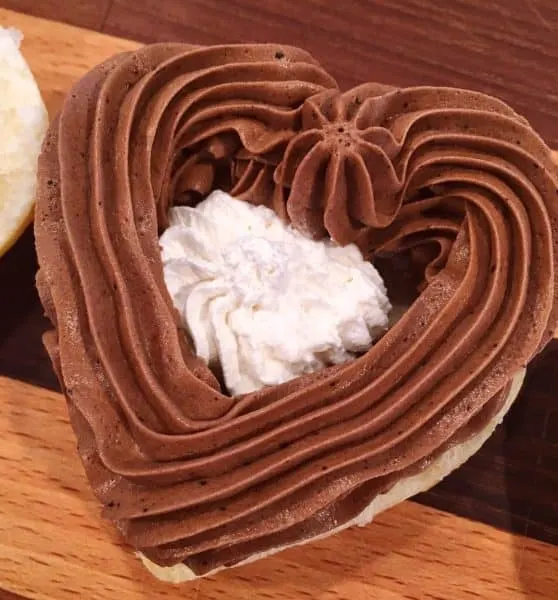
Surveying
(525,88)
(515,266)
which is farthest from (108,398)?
(525,88)

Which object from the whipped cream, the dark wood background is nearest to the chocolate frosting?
the whipped cream

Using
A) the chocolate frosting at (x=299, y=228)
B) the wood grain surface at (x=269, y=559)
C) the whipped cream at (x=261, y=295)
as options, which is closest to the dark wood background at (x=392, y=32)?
the chocolate frosting at (x=299, y=228)

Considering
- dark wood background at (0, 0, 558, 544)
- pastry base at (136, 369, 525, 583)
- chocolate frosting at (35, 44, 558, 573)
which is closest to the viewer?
chocolate frosting at (35, 44, 558, 573)

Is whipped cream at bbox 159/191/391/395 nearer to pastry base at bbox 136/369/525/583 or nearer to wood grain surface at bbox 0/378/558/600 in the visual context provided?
pastry base at bbox 136/369/525/583

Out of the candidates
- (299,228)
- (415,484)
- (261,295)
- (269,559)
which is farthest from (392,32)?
(269,559)

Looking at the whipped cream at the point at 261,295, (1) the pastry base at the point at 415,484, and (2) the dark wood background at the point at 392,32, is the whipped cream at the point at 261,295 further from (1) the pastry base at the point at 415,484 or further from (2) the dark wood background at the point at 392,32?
(2) the dark wood background at the point at 392,32

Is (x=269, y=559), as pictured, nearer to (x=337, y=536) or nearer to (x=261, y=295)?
(x=337, y=536)

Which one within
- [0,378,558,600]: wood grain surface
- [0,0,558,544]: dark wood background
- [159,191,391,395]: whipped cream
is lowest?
[0,378,558,600]: wood grain surface
